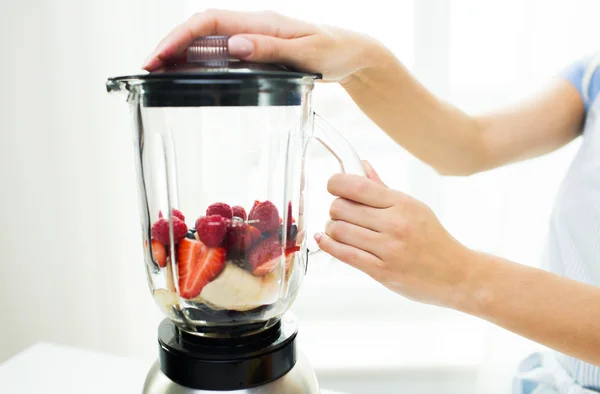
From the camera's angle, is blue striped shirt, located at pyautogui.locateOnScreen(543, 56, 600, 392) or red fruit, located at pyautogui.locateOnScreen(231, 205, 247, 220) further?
blue striped shirt, located at pyautogui.locateOnScreen(543, 56, 600, 392)

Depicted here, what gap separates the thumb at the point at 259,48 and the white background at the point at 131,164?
2.64ft

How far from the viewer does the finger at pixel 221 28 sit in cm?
56

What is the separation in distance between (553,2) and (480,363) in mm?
902

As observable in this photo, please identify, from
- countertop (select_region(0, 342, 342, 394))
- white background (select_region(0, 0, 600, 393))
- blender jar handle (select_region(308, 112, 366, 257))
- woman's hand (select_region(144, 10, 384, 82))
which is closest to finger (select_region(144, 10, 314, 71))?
woman's hand (select_region(144, 10, 384, 82))

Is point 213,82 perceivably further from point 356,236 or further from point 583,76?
point 583,76

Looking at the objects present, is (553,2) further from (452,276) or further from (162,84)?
(162,84)

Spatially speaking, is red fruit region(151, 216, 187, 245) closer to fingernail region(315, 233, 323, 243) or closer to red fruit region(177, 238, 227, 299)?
red fruit region(177, 238, 227, 299)

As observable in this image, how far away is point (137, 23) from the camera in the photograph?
128 cm

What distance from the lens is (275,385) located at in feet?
1.71

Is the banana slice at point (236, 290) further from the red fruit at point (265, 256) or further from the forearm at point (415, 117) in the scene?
the forearm at point (415, 117)

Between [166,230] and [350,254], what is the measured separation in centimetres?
19

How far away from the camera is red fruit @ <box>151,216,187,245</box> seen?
1.74 ft

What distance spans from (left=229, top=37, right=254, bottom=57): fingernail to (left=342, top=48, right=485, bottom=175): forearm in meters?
0.31

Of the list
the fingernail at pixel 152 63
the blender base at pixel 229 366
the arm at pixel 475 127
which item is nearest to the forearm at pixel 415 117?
the arm at pixel 475 127
